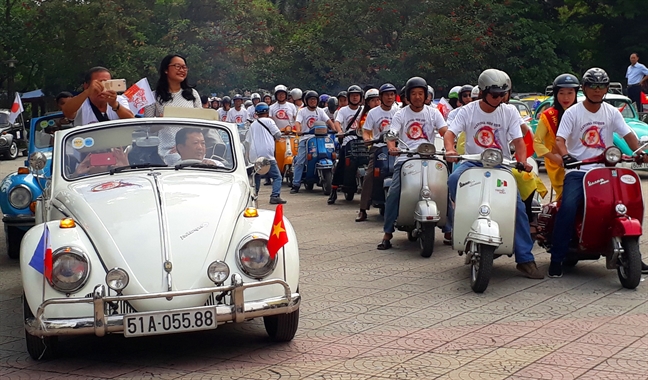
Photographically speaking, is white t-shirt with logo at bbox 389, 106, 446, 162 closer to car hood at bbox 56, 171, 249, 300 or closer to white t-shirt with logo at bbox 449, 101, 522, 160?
white t-shirt with logo at bbox 449, 101, 522, 160

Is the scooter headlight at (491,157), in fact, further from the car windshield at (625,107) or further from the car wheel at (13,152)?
the car wheel at (13,152)

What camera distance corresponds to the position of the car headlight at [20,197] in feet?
32.9

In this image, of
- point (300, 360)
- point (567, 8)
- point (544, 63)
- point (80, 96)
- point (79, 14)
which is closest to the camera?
point (300, 360)

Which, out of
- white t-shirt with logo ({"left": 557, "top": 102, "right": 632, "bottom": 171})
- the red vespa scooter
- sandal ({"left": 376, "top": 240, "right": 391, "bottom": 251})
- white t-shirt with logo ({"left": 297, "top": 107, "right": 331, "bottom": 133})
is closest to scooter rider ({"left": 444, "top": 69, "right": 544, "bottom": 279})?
white t-shirt with logo ({"left": 557, "top": 102, "right": 632, "bottom": 171})

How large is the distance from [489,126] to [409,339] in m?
2.97

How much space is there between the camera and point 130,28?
43.0 metres

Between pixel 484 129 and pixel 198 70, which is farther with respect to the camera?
pixel 198 70

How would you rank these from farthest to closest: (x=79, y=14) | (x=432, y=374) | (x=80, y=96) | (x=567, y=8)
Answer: (x=79, y=14)
(x=567, y=8)
(x=80, y=96)
(x=432, y=374)

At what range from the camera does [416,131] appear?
10617mm

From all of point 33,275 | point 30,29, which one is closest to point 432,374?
point 33,275

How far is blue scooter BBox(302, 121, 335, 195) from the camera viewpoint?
16.8 meters

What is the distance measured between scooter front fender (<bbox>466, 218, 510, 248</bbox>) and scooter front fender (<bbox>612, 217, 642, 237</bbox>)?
935 millimetres

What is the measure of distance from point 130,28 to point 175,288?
1540 inches

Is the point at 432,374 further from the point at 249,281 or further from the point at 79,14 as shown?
the point at 79,14
